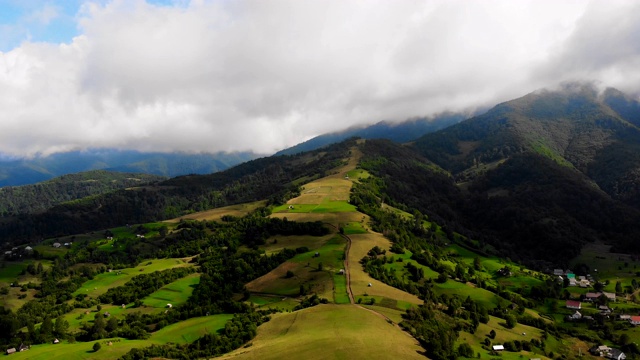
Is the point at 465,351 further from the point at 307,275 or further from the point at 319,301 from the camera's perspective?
the point at 307,275

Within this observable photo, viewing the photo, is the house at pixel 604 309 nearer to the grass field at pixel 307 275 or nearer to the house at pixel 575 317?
the house at pixel 575 317

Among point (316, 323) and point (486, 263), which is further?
point (486, 263)

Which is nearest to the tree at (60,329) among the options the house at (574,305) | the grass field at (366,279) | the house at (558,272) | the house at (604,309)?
the grass field at (366,279)

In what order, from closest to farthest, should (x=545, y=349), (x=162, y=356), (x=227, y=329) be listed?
(x=162, y=356) < (x=227, y=329) < (x=545, y=349)

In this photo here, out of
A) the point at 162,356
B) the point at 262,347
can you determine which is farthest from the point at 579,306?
the point at 162,356

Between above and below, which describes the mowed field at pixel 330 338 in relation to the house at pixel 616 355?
above

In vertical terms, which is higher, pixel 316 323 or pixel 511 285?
pixel 316 323

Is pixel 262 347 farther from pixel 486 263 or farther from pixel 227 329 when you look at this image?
pixel 486 263

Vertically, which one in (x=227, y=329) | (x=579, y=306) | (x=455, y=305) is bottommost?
(x=579, y=306)
